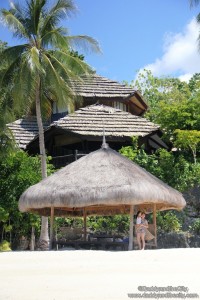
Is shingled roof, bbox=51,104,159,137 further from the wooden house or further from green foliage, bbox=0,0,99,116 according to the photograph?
green foliage, bbox=0,0,99,116

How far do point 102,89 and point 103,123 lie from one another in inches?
192

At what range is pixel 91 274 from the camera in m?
9.46

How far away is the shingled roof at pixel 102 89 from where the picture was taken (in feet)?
97.3

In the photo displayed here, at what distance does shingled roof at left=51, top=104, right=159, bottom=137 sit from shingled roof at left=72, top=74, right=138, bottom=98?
1467 mm

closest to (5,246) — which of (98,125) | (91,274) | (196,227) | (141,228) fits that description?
(141,228)

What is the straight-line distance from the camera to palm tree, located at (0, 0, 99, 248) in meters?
Result: 20.3

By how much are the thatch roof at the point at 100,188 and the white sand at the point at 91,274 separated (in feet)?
8.89

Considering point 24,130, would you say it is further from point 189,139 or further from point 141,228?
point 141,228

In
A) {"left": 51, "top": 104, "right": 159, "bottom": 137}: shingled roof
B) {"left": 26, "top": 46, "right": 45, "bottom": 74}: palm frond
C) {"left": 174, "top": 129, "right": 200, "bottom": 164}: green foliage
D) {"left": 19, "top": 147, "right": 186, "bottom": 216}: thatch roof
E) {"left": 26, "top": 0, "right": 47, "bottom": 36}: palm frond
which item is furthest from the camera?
{"left": 51, "top": 104, "right": 159, "bottom": 137}: shingled roof

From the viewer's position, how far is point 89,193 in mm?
15781

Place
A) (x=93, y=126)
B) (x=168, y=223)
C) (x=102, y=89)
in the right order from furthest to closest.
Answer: (x=102, y=89)
(x=93, y=126)
(x=168, y=223)

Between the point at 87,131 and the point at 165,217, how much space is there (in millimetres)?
5653

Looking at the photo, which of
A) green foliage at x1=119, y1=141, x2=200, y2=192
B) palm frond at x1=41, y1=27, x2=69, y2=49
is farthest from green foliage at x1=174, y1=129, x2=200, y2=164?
palm frond at x1=41, y1=27, x2=69, y2=49

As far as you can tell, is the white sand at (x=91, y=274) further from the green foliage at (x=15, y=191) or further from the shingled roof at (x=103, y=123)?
the shingled roof at (x=103, y=123)
